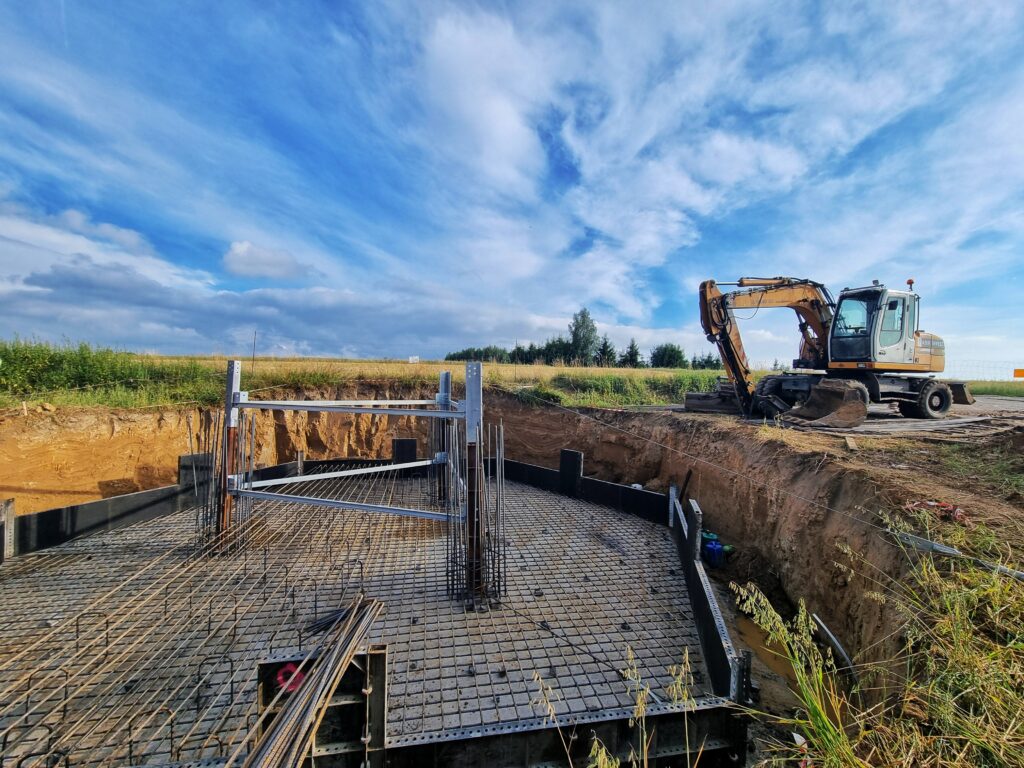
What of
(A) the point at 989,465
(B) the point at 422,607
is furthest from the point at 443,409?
(A) the point at 989,465

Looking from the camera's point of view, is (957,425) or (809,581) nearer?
(809,581)

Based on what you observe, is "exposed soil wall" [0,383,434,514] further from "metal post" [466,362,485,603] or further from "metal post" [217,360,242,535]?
"metal post" [466,362,485,603]

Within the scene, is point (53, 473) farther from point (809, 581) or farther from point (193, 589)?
point (809, 581)

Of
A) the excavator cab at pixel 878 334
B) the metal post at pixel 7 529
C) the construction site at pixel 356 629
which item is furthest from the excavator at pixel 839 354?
the metal post at pixel 7 529

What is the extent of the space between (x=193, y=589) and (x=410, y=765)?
11.5 feet

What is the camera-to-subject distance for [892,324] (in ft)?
32.4

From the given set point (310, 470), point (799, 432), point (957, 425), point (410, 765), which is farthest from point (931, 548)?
point (310, 470)

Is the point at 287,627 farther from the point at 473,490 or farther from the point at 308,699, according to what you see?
the point at 308,699

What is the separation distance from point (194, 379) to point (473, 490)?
403 inches

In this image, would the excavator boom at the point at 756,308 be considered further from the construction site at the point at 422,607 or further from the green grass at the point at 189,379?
the green grass at the point at 189,379

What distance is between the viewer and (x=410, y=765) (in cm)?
297

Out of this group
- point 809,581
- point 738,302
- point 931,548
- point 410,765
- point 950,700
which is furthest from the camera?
point 738,302

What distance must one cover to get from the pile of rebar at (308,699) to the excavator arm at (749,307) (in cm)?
1000

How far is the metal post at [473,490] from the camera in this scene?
5148mm
